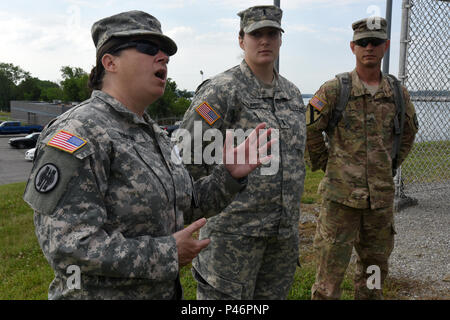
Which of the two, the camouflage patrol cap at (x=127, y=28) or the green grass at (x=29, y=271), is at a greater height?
the camouflage patrol cap at (x=127, y=28)

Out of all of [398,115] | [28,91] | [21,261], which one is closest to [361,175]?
[398,115]

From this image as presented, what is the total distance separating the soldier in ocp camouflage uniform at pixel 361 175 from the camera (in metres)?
2.99

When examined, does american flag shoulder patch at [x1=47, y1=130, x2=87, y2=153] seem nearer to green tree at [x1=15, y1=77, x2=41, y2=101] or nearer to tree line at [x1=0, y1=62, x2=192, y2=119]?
tree line at [x1=0, y1=62, x2=192, y2=119]

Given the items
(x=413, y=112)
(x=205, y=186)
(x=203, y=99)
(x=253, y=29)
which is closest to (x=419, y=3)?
(x=413, y=112)

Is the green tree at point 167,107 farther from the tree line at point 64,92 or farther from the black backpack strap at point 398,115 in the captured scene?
the black backpack strap at point 398,115

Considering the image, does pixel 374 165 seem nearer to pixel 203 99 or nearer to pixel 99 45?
pixel 203 99

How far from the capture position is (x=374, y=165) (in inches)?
119

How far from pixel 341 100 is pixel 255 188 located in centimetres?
113

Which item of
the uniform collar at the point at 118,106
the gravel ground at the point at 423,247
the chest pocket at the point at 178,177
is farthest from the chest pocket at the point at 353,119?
the uniform collar at the point at 118,106

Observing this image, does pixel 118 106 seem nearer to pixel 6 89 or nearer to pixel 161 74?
pixel 161 74

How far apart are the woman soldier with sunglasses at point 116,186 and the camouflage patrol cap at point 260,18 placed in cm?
107

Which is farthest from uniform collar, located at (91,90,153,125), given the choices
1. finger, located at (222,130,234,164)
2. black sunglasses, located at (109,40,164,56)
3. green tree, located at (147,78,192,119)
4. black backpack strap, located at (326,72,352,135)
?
green tree, located at (147,78,192,119)

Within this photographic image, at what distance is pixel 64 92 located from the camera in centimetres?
5556
